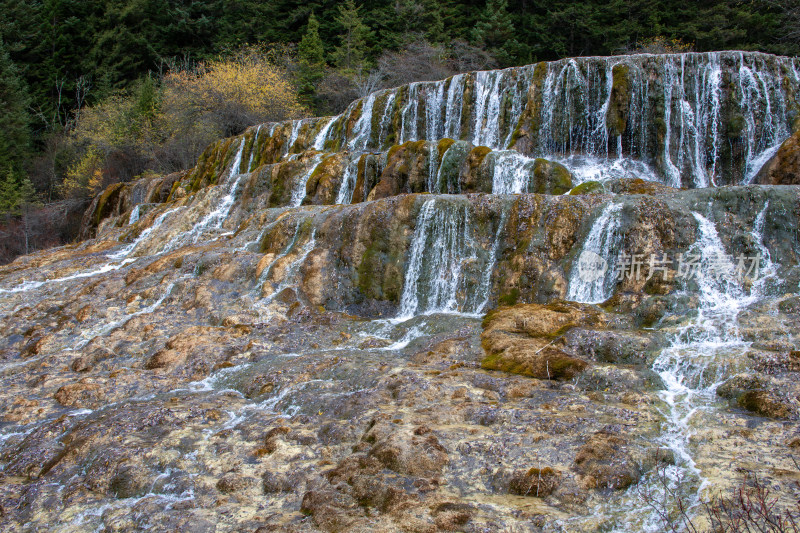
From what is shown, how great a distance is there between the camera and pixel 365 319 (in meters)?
12.0

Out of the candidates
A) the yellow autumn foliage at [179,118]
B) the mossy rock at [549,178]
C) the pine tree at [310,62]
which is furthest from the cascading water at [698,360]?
the pine tree at [310,62]

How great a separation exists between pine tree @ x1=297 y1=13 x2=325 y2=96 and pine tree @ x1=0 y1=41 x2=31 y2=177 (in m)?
19.6

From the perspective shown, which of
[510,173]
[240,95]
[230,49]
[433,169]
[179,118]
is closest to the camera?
[510,173]

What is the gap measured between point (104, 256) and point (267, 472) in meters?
14.9

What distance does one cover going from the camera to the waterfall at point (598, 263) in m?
11.1

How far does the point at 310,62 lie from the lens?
121ft

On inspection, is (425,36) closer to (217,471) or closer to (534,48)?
(534,48)

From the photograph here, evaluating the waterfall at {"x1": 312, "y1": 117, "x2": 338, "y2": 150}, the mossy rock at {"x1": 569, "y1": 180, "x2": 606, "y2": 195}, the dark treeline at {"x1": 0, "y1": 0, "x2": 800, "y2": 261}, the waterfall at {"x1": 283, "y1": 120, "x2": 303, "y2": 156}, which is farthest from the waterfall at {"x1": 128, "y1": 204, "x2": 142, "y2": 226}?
the mossy rock at {"x1": 569, "y1": 180, "x2": 606, "y2": 195}

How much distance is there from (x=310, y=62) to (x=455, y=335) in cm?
3156

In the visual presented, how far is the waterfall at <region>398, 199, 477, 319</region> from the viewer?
12125 mm

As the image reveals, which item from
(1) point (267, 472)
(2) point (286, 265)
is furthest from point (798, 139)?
(1) point (267, 472)

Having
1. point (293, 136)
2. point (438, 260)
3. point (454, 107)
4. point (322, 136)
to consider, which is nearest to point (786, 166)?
point (438, 260)

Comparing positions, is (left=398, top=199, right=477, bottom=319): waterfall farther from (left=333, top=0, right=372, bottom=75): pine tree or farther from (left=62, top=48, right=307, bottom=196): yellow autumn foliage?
(left=333, top=0, right=372, bottom=75): pine tree

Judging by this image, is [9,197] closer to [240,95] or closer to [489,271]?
[240,95]
